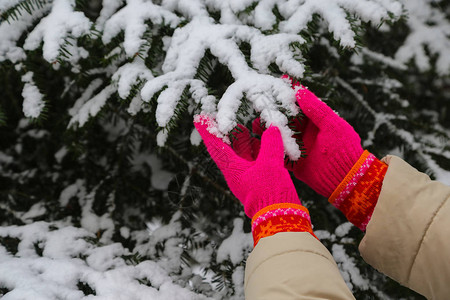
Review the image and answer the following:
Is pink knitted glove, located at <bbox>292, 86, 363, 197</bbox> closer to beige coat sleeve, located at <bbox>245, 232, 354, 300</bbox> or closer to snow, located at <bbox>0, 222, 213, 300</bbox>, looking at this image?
beige coat sleeve, located at <bbox>245, 232, 354, 300</bbox>

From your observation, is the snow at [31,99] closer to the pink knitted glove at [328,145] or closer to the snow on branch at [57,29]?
the snow on branch at [57,29]

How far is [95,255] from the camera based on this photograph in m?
1.34

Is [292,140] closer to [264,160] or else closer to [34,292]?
[264,160]

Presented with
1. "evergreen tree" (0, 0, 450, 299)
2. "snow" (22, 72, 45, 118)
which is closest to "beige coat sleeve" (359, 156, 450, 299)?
"evergreen tree" (0, 0, 450, 299)

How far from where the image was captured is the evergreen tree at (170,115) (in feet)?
3.78

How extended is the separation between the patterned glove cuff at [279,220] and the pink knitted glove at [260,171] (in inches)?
1.3

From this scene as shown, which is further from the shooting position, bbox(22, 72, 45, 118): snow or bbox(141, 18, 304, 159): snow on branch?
bbox(22, 72, 45, 118): snow

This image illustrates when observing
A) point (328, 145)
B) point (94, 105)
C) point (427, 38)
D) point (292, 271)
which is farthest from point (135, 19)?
point (427, 38)

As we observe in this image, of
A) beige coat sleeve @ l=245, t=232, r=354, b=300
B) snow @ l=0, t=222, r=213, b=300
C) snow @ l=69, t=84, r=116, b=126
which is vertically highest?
snow @ l=69, t=84, r=116, b=126

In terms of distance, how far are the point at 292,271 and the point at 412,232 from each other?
429 mm

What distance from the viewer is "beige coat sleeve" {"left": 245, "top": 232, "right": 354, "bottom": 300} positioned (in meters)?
0.85

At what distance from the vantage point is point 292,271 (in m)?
0.88


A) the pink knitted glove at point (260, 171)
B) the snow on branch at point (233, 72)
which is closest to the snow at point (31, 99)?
the snow on branch at point (233, 72)

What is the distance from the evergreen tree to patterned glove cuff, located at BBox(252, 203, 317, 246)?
0.66 feet
